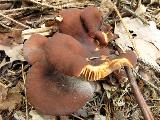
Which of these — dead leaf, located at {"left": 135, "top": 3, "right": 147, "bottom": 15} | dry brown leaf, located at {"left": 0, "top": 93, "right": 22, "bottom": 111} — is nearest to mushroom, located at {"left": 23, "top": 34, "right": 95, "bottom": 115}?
dry brown leaf, located at {"left": 0, "top": 93, "right": 22, "bottom": 111}

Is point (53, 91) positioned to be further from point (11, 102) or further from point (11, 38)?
point (11, 38)

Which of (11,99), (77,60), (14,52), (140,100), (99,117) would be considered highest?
(77,60)

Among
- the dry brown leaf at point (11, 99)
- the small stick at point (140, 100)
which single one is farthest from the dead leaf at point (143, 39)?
the dry brown leaf at point (11, 99)

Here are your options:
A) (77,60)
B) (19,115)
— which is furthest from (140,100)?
(19,115)

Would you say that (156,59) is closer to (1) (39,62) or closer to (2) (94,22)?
(2) (94,22)

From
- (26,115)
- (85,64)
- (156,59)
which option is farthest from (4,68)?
(156,59)

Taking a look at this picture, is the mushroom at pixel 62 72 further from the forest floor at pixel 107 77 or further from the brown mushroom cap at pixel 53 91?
the forest floor at pixel 107 77

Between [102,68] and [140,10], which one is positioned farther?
[140,10]
